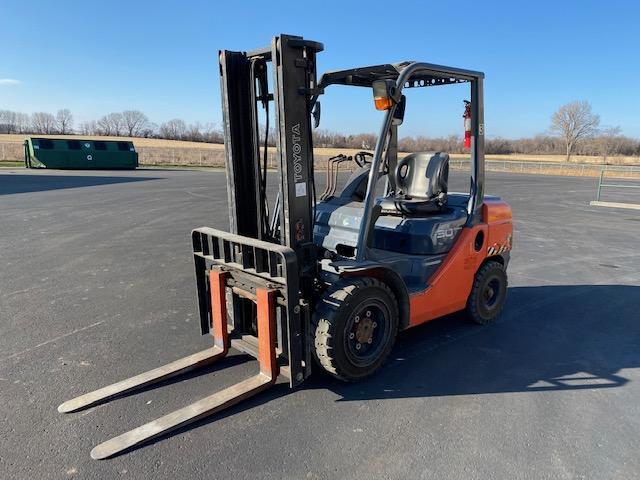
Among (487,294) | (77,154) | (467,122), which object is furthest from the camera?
(77,154)

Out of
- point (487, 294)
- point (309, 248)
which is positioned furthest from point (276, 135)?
point (487, 294)

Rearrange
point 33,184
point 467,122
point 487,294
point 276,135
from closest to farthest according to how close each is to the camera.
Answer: point 276,135 → point 467,122 → point 487,294 → point 33,184

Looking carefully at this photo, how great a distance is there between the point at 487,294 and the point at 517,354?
102cm

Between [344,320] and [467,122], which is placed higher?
[467,122]

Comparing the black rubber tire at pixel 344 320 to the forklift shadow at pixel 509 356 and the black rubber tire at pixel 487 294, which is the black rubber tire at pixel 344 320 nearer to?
the forklift shadow at pixel 509 356

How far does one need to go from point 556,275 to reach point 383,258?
4548mm

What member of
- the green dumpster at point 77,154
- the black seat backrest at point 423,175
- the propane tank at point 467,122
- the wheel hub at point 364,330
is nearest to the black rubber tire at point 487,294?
the black seat backrest at point 423,175

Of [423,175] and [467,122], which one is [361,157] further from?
[467,122]

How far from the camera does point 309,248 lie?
3.90 meters

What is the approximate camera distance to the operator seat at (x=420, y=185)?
4938 millimetres

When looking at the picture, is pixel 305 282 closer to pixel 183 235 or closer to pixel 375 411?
pixel 375 411

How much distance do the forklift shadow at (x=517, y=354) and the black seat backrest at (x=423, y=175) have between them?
1.56m

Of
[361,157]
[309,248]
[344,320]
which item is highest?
[361,157]

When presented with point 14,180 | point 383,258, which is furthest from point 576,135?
point 383,258
